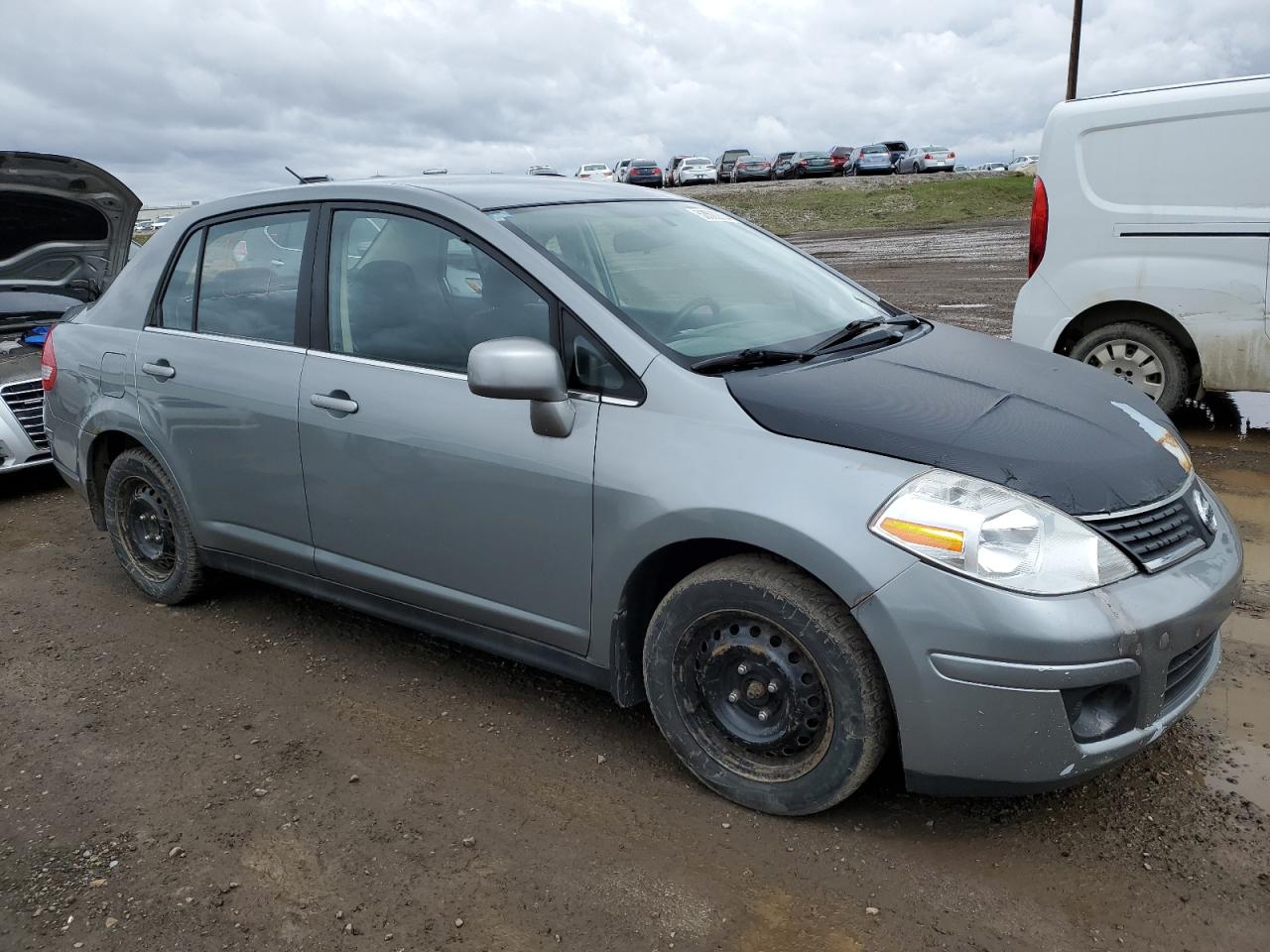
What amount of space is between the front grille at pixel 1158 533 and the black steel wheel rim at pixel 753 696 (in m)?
0.80

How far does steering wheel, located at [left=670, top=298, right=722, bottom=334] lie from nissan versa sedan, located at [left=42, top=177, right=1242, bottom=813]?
0.05ft

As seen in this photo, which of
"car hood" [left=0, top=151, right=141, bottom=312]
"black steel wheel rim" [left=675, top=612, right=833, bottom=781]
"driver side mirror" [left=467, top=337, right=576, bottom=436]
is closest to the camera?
"black steel wheel rim" [left=675, top=612, right=833, bottom=781]

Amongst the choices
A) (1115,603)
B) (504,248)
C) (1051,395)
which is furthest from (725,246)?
(1115,603)

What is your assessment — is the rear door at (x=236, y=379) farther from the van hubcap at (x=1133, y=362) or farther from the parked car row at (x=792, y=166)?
the parked car row at (x=792, y=166)

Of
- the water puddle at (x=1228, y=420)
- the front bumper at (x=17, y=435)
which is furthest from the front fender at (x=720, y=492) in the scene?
the front bumper at (x=17, y=435)

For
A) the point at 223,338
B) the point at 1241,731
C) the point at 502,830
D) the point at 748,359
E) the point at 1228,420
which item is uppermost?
the point at 748,359

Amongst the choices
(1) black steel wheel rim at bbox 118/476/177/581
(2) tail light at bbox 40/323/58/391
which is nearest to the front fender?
(1) black steel wheel rim at bbox 118/476/177/581

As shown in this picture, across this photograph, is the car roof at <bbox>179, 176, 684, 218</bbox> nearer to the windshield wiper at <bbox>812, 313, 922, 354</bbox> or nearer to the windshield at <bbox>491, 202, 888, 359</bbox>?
the windshield at <bbox>491, 202, 888, 359</bbox>

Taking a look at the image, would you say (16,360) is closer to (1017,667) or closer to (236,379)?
(236,379)

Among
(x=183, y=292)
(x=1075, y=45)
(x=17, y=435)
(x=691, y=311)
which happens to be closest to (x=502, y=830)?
(x=691, y=311)

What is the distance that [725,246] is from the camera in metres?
3.94

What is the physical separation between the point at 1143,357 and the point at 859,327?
3899mm

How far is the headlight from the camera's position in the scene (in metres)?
2.53

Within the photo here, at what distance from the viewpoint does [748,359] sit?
123 inches
